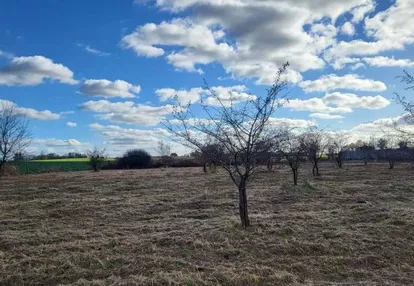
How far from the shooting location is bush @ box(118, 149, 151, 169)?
55.7m

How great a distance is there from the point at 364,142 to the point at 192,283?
62000mm

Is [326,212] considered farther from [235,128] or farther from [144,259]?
[144,259]

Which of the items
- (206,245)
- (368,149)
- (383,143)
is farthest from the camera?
(368,149)

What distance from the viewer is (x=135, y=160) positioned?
56906mm

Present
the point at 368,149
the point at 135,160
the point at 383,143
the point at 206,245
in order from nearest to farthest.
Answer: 1. the point at 206,245
2. the point at 383,143
3. the point at 368,149
4. the point at 135,160

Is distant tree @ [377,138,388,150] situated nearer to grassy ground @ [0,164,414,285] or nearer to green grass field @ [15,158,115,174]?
grassy ground @ [0,164,414,285]

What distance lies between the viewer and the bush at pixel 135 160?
183 ft

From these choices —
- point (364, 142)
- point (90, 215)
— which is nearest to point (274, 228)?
point (90, 215)

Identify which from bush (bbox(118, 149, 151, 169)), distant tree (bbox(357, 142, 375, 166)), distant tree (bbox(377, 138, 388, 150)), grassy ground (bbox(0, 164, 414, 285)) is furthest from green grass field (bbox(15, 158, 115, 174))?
distant tree (bbox(357, 142, 375, 166))

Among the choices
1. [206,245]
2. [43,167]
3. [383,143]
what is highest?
[383,143]

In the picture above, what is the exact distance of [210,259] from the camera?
6191 millimetres

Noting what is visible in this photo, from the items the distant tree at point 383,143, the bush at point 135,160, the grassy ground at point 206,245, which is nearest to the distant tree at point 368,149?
the distant tree at point 383,143

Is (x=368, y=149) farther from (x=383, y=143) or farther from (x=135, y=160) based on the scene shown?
(x=135, y=160)

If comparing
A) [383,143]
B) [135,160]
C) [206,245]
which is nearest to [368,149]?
[383,143]
